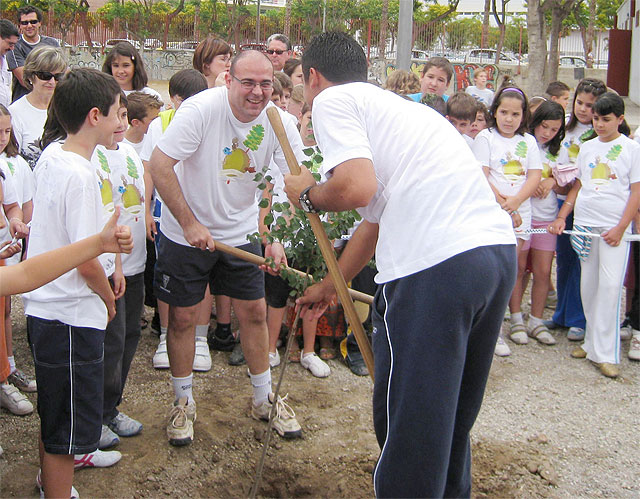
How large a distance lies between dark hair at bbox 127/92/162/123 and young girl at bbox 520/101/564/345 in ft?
10.2

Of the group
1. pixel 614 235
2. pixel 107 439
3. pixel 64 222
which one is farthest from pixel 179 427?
pixel 614 235

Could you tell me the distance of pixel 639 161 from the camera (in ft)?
16.3

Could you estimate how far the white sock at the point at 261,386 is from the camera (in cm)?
393

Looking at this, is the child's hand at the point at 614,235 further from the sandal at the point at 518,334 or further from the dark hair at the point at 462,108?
the dark hair at the point at 462,108

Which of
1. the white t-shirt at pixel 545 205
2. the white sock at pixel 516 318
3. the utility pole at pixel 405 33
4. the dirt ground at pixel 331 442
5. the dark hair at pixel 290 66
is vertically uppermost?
the utility pole at pixel 405 33

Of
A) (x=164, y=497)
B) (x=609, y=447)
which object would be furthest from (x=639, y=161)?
(x=164, y=497)

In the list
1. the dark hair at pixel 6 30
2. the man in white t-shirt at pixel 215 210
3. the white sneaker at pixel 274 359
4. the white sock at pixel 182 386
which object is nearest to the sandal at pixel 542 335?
the white sneaker at pixel 274 359

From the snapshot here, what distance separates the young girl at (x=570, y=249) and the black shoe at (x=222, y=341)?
277 centimetres

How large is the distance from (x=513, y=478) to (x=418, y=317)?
176 centimetres

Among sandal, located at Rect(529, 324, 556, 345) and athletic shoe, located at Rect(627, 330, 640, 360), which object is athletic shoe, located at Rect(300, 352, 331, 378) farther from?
athletic shoe, located at Rect(627, 330, 640, 360)

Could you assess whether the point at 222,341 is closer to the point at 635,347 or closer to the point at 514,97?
the point at 514,97

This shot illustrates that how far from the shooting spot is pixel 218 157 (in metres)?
3.59

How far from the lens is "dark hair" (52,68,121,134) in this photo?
2809 millimetres

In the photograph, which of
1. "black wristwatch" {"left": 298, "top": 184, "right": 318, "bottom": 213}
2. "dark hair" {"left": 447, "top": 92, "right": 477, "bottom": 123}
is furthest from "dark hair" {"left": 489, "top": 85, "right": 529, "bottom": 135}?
"black wristwatch" {"left": 298, "top": 184, "right": 318, "bottom": 213}
